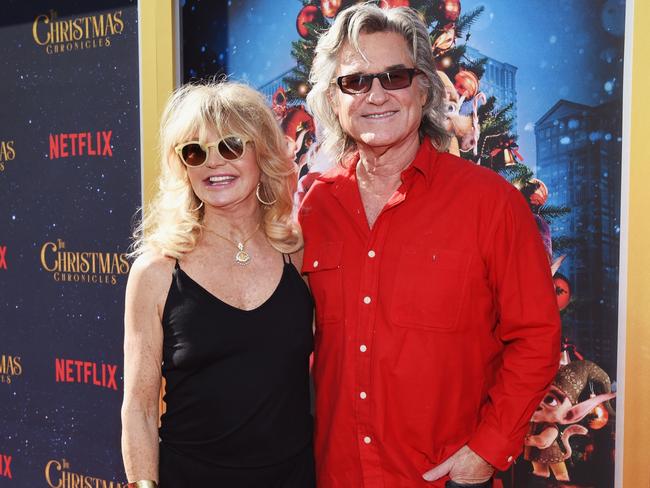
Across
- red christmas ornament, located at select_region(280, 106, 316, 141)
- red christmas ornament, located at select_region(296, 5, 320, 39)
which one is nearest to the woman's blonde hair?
red christmas ornament, located at select_region(280, 106, 316, 141)

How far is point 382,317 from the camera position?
199cm

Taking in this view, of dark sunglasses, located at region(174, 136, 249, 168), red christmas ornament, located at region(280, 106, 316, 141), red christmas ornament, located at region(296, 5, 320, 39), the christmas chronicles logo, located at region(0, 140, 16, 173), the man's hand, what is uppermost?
red christmas ornament, located at region(296, 5, 320, 39)

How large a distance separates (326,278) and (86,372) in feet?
5.69

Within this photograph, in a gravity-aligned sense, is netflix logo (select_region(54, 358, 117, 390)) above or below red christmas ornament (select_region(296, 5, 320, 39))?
below

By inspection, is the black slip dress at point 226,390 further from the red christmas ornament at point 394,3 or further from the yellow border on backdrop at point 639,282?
the red christmas ornament at point 394,3

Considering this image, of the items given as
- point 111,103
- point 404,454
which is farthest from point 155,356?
point 111,103

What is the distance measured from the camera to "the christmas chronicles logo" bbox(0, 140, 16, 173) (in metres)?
3.51

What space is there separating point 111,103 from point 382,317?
5.94 ft

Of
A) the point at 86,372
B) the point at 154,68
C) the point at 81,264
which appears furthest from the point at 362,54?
the point at 86,372

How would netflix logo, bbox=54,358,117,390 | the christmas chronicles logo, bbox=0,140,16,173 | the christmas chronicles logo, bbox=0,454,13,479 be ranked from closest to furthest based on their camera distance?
netflix logo, bbox=54,358,117,390 < the christmas chronicles logo, bbox=0,140,16,173 < the christmas chronicles logo, bbox=0,454,13,479

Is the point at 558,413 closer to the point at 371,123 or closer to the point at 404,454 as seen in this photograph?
the point at 404,454

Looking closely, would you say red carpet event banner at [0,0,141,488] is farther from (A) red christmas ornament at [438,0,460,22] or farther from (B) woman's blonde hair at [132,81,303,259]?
(A) red christmas ornament at [438,0,460,22]

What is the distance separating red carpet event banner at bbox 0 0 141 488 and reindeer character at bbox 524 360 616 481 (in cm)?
181

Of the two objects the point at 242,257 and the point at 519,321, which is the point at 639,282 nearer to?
the point at 519,321
